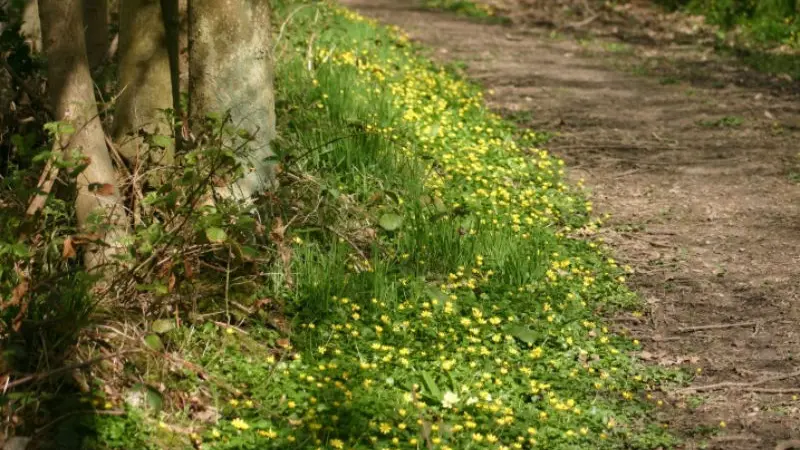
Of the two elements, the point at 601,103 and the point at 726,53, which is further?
the point at 726,53

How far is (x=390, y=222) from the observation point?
573 centimetres

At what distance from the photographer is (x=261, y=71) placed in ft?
18.0

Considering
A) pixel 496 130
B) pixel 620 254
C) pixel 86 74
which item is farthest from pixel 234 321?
pixel 496 130

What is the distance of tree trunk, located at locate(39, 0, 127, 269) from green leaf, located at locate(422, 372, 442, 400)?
1450mm

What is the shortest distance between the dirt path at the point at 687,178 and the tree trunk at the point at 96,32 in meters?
3.29

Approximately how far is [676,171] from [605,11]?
6607mm

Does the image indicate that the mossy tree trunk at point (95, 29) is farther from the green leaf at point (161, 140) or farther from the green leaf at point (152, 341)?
the green leaf at point (152, 341)

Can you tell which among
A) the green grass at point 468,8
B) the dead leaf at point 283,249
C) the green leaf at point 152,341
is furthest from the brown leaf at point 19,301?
the green grass at point 468,8

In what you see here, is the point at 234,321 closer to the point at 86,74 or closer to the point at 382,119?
the point at 86,74

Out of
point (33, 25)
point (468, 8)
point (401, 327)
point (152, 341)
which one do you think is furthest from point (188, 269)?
point (468, 8)

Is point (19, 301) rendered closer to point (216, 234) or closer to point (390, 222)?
point (216, 234)

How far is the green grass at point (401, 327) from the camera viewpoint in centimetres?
430

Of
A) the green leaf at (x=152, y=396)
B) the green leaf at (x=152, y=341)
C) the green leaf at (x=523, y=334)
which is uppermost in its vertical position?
the green leaf at (x=152, y=341)

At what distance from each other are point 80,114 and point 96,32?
169cm
